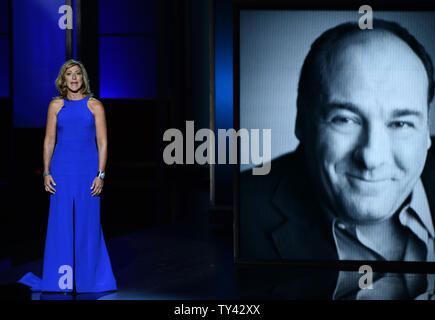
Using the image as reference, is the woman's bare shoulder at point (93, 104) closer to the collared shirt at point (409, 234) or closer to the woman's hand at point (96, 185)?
the woman's hand at point (96, 185)

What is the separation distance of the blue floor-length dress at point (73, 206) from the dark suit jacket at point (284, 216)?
1239 millimetres

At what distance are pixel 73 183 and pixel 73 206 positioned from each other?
0.15 metres

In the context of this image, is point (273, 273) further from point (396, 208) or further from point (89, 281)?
point (89, 281)

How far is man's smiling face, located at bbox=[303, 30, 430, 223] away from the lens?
164 inches

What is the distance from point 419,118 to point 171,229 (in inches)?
135

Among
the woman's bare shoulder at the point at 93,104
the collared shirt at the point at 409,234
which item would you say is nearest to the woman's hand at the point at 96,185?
the woman's bare shoulder at the point at 93,104

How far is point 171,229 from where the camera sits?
6.74m

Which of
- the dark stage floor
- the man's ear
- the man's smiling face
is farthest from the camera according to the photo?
the man's ear

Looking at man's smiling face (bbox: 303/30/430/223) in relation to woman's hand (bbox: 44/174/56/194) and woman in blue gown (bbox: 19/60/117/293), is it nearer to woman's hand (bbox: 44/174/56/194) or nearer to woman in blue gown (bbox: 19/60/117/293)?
woman in blue gown (bbox: 19/60/117/293)

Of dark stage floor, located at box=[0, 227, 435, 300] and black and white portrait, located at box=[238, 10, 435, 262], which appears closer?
dark stage floor, located at box=[0, 227, 435, 300]

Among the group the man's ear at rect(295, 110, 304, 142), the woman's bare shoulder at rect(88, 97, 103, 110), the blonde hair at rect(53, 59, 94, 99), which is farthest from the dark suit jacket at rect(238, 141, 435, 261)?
the blonde hair at rect(53, 59, 94, 99)

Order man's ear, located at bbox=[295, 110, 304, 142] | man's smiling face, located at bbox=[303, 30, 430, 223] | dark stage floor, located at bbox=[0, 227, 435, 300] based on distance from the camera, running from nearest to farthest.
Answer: dark stage floor, located at bbox=[0, 227, 435, 300]
man's smiling face, located at bbox=[303, 30, 430, 223]
man's ear, located at bbox=[295, 110, 304, 142]
